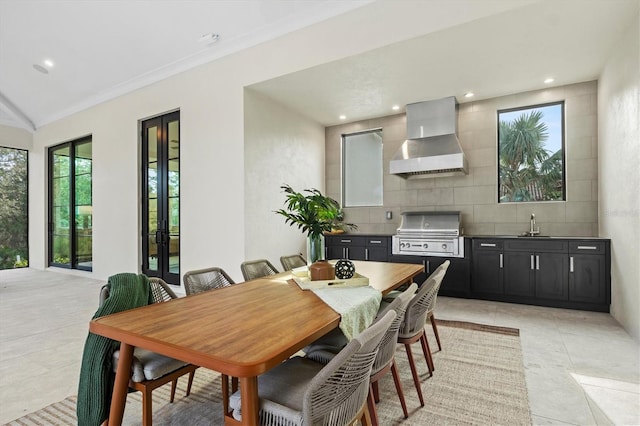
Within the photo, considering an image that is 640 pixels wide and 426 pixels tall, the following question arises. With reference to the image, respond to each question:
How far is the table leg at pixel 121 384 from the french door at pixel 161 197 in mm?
3900

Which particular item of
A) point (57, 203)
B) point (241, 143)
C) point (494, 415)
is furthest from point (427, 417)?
point (57, 203)

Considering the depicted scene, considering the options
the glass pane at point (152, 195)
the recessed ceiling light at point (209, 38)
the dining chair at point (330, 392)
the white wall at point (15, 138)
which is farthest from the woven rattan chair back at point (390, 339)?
the white wall at point (15, 138)

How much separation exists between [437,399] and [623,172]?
3001mm

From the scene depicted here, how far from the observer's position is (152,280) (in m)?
2.12

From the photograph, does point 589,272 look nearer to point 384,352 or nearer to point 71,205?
point 384,352

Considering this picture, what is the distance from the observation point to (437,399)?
2055 millimetres

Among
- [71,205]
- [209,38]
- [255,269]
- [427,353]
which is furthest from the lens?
[71,205]

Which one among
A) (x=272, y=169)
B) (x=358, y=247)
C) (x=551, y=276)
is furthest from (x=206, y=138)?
(x=551, y=276)

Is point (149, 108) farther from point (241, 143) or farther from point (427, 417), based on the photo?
point (427, 417)

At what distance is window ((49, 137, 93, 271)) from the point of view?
22.1 feet

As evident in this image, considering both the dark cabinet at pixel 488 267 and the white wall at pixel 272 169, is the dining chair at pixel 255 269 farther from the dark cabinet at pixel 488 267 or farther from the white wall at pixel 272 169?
the dark cabinet at pixel 488 267

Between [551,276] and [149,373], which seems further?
[551,276]

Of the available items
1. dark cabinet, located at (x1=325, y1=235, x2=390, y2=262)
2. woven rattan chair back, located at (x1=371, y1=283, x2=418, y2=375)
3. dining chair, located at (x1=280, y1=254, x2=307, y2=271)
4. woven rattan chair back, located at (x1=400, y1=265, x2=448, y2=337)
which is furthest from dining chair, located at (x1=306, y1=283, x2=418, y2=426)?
dark cabinet, located at (x1=325, y1=235, x2=390, y2=262)

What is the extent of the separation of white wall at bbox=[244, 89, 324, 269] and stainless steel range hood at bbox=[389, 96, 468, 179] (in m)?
1.56
